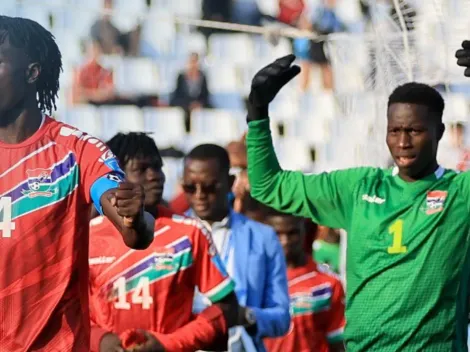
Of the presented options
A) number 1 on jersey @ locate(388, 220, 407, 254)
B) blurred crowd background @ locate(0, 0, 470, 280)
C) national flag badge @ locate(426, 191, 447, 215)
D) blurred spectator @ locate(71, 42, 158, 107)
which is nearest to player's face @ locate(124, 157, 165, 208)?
number 1 on jersey @ locate(388, 220, 407, 254)

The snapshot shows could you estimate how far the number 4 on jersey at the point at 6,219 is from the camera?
207 inches

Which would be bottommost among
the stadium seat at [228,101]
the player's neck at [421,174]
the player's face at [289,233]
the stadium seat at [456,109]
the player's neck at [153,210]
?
the player's face at [289,233]

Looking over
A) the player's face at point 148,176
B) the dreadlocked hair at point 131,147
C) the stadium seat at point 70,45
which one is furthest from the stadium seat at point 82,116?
the player's face at point 148,176

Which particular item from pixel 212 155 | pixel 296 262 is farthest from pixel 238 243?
pixel 296 262

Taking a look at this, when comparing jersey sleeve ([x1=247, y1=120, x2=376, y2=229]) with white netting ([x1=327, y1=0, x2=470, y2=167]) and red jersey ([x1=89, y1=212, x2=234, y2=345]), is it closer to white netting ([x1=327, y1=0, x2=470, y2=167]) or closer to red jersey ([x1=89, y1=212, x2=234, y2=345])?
red jersey ([x1=89, y1=212, x2=234, y2=345])

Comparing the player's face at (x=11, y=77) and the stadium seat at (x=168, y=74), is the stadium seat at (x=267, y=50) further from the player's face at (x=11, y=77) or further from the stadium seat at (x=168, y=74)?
the player's face at (x=11, y=77)

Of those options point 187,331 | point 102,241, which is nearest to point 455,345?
point 187,331

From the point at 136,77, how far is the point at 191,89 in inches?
25.3

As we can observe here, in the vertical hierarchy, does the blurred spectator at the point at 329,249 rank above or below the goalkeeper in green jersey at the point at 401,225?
below

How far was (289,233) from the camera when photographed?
33.2ft

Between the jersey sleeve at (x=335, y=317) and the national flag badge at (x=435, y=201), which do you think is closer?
the national flag badge at (x=435, y=201)

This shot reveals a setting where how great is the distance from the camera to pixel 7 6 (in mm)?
12914

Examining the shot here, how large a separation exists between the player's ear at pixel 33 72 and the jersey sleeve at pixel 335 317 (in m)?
4.82

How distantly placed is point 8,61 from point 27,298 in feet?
2.96
